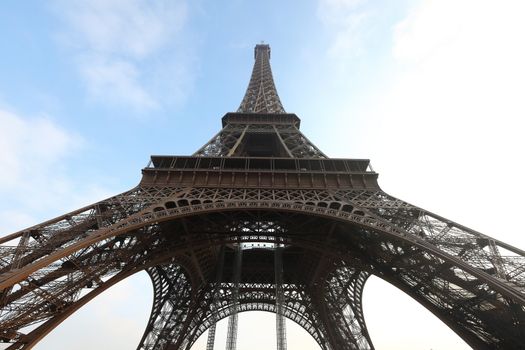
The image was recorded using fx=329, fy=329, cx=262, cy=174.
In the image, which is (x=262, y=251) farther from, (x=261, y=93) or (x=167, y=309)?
(x=261, y=93)

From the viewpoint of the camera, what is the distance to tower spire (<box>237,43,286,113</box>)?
27516mm

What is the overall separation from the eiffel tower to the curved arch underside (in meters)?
0.05

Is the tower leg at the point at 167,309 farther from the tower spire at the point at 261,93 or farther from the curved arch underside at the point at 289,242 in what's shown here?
the tower spire at the point at 261,93

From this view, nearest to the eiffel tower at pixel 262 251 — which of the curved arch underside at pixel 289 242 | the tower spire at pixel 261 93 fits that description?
the curved arch underside at pixel 289 242

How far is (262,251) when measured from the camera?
25.2m

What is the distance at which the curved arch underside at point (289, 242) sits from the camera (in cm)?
1059

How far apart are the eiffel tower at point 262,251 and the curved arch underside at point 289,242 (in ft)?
0.18

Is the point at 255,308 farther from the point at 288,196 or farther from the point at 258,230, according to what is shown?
the point at 288,196

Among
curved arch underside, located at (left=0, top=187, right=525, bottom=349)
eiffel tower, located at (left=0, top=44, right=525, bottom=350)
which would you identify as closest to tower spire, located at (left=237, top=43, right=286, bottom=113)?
eiffel tower, located at (left=0, top=44, right=525, bottom=350)

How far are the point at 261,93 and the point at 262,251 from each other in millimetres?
14170

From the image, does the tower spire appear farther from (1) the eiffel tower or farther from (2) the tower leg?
(2) the tower leg

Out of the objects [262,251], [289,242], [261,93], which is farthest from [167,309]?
[261,93]

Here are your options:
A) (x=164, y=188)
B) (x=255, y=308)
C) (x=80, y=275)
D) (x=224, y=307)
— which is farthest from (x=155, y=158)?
(x=255, y=308)

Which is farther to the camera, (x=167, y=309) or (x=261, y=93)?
(x=261, y=93)
